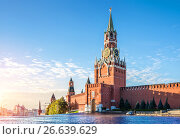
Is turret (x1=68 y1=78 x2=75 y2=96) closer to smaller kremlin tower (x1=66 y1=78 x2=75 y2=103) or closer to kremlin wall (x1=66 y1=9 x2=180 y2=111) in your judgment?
smaller kremlin tower (x1=66 y1=78 x2=75 y2=103)

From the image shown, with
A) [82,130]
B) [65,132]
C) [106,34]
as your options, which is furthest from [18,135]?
[106,34]

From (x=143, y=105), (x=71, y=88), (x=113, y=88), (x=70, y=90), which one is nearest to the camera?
(x=143, y=105)

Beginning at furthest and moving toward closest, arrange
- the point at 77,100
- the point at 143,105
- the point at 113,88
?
the point at 77,100 → the point at 113,88 → the point at 143,105

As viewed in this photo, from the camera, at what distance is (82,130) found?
18125 millimetres

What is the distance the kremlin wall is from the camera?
2020 inches

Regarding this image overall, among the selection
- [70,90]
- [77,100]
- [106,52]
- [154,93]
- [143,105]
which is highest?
[106,52]

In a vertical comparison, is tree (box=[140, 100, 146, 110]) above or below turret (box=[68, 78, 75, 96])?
below

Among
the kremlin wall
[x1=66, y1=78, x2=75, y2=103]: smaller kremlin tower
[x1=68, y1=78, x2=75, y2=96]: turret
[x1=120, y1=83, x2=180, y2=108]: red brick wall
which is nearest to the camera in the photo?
[x1=120, y1=83, x2=180, y2=108]: red brick wall

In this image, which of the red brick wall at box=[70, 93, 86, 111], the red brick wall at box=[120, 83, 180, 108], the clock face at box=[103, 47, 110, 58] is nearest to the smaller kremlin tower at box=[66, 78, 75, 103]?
the red brick wall at box=[70, 93, 86, 111]

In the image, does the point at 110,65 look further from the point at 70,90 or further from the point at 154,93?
the point at 70,90

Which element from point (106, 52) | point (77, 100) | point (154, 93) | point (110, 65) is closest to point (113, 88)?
point (110, 65)

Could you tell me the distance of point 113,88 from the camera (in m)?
58.1

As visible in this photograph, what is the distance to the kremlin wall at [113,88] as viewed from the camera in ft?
168

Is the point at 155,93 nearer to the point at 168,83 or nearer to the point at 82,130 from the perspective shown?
the point at 168,83
